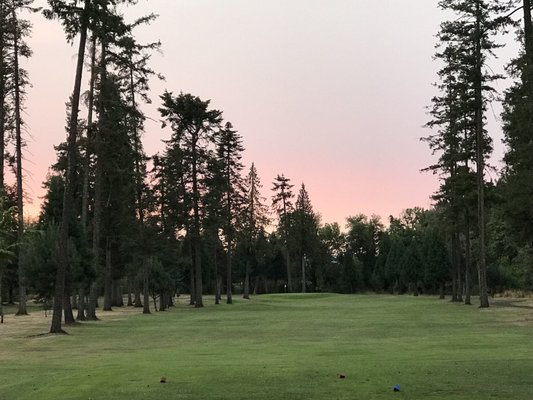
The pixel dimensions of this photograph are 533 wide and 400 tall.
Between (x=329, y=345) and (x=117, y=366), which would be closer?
(x=117, y=366)

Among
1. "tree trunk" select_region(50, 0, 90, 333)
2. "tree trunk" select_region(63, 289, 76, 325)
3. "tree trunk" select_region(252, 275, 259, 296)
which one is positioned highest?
"tree trunk" select_region(50, 0, 90, 333)

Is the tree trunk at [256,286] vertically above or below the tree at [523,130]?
below

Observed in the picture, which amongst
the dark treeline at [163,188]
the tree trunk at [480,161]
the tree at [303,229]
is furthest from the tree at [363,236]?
the tree trunk at [480,161]

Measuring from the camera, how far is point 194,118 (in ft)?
175

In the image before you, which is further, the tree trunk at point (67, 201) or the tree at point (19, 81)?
the tree at point (19, 81)

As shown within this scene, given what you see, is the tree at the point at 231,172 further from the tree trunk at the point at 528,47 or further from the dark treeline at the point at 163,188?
the tree trunk at the point at 528,47

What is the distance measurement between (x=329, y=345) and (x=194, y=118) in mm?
38488

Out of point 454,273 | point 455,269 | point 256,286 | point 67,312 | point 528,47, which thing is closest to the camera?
point 528,47

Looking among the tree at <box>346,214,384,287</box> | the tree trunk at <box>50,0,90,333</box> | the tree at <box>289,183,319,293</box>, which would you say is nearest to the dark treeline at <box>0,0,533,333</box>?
the tree trunk at <box>50,0,90,333</box>

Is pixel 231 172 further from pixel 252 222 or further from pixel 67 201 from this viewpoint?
pixel 67 201

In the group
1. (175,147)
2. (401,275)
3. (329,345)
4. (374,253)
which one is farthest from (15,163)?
(374,253)

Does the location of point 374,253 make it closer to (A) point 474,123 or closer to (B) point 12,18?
(A) point 474,123

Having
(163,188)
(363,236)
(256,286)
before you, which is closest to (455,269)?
(163,188)

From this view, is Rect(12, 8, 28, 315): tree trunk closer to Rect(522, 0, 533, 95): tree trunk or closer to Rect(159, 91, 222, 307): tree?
Rect(159, 91, 222, 307): tree
